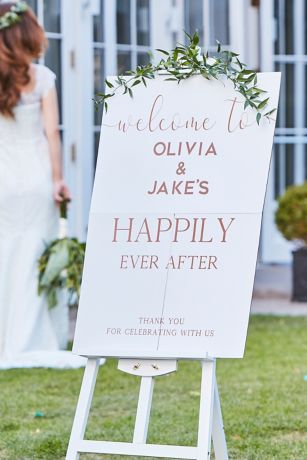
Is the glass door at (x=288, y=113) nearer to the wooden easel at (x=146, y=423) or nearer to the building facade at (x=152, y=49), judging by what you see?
the building facade at (x=152, y=49)

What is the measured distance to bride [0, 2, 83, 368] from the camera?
705 cm

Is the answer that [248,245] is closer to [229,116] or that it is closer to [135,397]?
[229,116]

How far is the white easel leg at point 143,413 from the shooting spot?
4.02m

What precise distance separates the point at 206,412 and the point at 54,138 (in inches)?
138

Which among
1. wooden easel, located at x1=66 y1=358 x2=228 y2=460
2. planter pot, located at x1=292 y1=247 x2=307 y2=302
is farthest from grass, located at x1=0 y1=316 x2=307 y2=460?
planter pot, located at x1=292 y1=247 x2=307 y2=302

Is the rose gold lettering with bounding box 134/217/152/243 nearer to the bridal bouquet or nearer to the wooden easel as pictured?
the wooden easel

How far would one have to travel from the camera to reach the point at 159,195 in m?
4.18

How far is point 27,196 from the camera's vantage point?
A: 23.4 feet

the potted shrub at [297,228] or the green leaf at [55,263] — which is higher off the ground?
the green leaf at [55,263]

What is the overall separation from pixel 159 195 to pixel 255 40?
7843mm

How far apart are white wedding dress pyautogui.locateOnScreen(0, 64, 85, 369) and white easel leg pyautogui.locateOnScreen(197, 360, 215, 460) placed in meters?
3.24

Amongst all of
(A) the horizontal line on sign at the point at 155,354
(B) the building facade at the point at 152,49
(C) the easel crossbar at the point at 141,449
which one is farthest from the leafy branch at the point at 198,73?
(B) the building facade at the point at 152,49

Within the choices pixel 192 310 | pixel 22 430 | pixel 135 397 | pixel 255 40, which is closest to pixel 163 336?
pixel 192 310

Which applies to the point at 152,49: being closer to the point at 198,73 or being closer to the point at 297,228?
the point at 297,228
